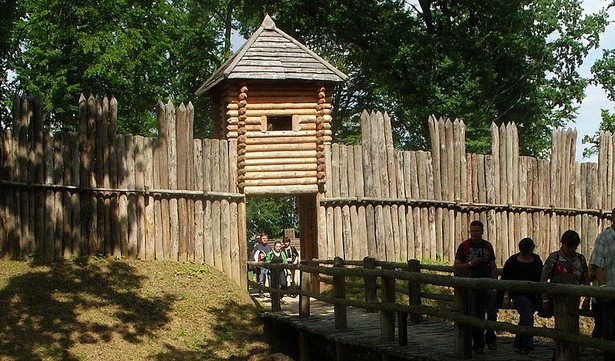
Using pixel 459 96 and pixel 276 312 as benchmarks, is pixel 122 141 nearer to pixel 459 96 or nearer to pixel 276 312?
pixel 276 312

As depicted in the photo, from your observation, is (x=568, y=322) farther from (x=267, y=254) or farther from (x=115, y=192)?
(x=267, y=254)

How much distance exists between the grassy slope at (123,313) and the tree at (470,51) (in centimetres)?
1458

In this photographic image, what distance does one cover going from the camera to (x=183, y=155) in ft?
59.1

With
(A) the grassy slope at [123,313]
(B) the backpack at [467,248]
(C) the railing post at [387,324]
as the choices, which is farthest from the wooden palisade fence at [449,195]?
(B) the backpack at [467,248]

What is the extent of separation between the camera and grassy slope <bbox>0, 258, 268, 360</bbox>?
1382cm

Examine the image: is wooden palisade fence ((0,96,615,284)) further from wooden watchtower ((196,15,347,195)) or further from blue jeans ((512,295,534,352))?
blue jeans ((512,295,534,352))

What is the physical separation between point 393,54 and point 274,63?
36.6 feet

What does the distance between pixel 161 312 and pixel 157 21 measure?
67.6 feet

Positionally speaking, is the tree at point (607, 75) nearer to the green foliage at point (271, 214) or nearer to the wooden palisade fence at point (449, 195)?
the wooden palisade fence at point (449, 195)

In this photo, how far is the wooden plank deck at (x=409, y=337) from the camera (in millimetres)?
10086

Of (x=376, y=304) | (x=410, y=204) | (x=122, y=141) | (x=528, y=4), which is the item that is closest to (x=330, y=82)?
(x=410, y=204)

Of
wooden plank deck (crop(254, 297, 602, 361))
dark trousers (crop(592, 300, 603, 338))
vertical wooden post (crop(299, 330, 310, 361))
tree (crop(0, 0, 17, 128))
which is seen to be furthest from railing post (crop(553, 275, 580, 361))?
tree (crop(0, 0, 17, 128))

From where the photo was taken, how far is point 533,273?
33.0ft

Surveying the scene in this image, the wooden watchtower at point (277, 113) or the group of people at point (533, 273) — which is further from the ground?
the wooden watchtower at point (277, 113)
